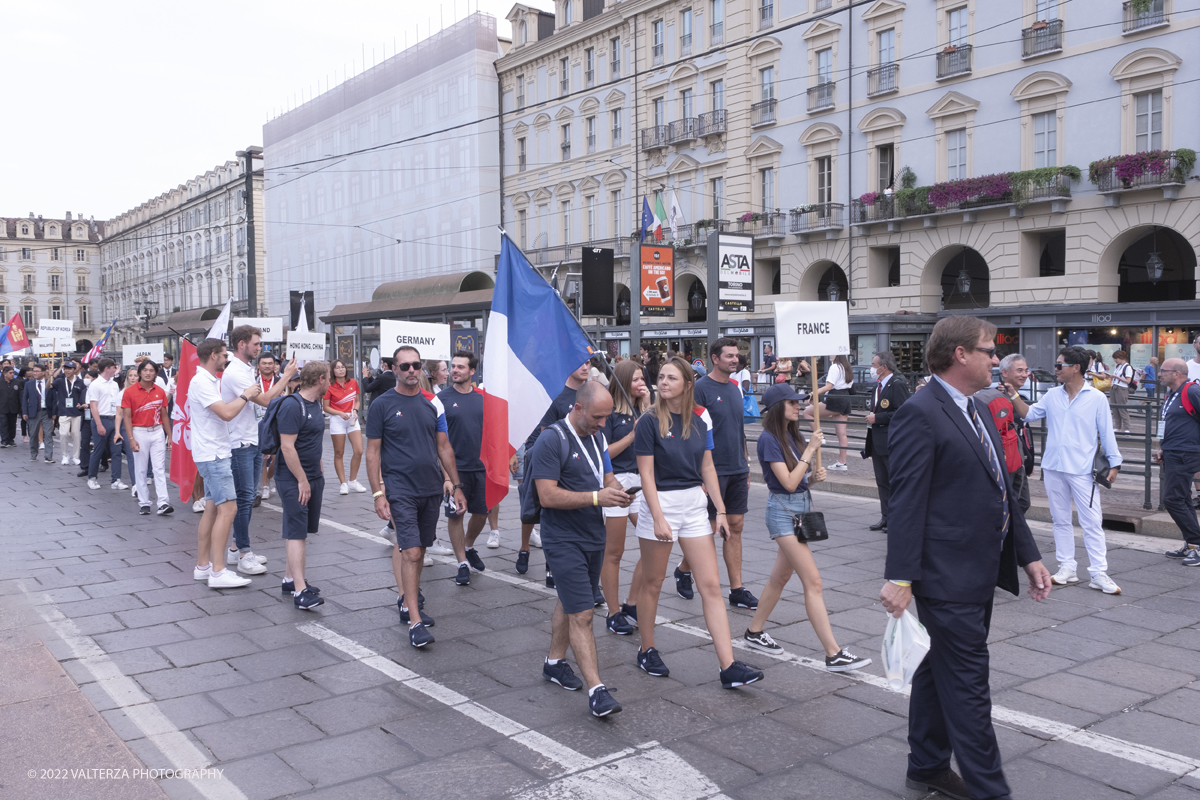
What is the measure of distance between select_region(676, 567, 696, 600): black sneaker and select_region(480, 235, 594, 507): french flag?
170 centimetres

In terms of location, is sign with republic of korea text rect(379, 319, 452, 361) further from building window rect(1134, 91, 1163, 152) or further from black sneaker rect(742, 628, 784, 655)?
building window rect(1134, 91, 1163, 152)

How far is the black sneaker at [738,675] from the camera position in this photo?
482cm

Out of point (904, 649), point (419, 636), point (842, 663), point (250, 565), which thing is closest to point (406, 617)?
point (419, 636)

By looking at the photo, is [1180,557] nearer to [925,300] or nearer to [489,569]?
[489,569]

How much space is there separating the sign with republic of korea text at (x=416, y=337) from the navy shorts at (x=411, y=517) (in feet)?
20.2

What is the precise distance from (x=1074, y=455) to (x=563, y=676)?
4.37 metres

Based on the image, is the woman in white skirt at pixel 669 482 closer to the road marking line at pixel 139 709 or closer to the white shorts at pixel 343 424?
the road marking line at pixel 139 709

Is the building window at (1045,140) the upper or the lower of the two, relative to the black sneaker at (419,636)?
upper

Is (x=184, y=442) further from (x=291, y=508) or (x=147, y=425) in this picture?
(x=291, y=508)

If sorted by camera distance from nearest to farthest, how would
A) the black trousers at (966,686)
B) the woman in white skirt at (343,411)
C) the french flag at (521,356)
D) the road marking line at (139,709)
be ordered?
the black trousers at (966,686) → the road marking line at (139,709) → the french flag at (521,356) → the woman in white skirt at (343,411)

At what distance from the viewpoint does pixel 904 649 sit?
3490 millimetres

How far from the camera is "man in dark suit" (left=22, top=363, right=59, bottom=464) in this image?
17.4 m

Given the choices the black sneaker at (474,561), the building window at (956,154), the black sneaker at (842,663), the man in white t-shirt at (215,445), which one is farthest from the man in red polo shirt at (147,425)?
the building window at (956,154)

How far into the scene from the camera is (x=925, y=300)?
29281 mm
